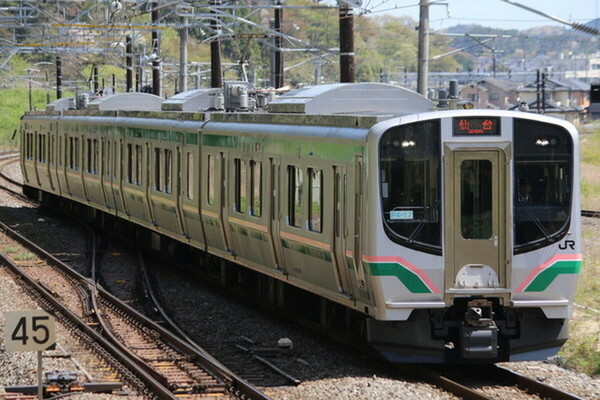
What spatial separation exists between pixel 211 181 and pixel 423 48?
3685 millimetres

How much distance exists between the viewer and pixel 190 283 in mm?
18250

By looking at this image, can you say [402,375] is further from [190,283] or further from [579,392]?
[190,283]

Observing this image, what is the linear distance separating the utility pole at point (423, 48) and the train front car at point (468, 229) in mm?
5985

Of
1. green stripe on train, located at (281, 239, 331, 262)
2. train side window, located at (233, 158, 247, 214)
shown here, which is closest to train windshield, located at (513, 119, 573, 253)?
green stripe on train, located at (281, 239, 331, 262)

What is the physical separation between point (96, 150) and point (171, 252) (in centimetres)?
427

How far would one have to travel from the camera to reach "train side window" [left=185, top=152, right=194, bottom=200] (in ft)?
55.3

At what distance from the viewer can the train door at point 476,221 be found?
36.0 feet

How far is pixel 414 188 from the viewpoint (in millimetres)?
10938

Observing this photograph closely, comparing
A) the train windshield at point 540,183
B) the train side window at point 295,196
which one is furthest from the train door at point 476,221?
the train side window at point 295,196

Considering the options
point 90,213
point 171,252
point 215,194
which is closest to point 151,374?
point 215,194

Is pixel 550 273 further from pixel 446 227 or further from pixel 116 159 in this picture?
pixel 116 159

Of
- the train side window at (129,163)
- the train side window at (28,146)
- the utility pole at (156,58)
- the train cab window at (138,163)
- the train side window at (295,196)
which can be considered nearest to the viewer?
the train side window at (295,196)

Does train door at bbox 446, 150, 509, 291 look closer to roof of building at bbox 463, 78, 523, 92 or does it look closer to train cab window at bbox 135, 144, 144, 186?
train cab window at bbox 135, 144, 144, 186

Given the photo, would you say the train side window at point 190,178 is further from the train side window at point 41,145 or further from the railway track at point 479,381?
the train side window at point 41,145
